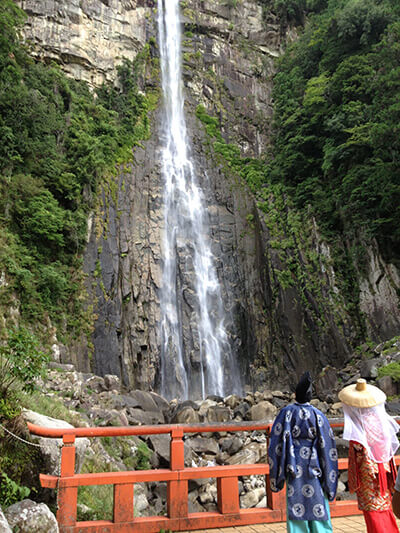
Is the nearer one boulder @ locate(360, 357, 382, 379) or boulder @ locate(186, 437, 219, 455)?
boulder @ locate(186, 437, 219, 455)

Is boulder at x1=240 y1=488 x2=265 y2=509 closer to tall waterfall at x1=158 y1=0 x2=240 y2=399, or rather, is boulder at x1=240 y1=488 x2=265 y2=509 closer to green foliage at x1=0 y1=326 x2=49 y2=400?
green foliage at x1=0 y1=326 x2=49 y2=400

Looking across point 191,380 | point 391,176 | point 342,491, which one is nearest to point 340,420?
point 342,491

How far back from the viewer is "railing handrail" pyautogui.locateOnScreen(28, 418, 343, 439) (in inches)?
126

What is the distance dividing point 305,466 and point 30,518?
76.9 inches

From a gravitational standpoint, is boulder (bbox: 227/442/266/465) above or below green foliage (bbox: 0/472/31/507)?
below

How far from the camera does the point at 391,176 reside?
51.2 feet

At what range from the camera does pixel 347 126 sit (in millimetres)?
18234

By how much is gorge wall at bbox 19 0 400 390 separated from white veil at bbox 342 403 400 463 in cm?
1269

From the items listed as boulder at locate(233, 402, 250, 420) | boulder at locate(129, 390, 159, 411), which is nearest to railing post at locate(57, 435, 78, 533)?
boulder at locate(129, 390, 159, 411)

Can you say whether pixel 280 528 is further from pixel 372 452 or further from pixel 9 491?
pixel 9 491

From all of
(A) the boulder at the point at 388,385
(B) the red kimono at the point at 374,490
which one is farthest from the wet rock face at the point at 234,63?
(B) the red kimono at the point at 374,490

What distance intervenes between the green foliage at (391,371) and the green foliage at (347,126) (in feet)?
21.5

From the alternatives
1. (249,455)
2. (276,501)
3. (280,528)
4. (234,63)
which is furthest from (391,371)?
(234,63)

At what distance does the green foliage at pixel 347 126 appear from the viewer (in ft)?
52.1
